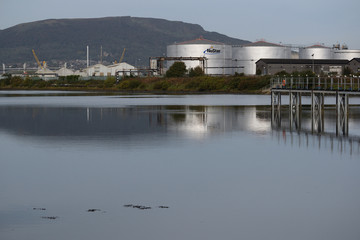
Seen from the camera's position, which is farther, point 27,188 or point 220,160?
point 220,160

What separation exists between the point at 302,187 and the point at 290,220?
5.75 meters

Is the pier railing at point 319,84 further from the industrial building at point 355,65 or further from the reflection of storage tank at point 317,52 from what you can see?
the reflection of storage tank at point 317,52

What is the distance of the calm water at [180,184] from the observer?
19.7 meters

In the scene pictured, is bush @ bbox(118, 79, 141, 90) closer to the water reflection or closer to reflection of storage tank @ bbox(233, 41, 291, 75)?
reflection of storage tank @ bbox(233, 41, 291, 75)

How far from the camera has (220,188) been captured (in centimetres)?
2569

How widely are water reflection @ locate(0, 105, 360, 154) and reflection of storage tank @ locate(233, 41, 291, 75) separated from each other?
4090 inches

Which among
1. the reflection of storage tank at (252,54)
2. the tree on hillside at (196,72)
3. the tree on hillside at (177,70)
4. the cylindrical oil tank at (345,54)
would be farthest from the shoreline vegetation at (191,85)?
the cylindrical oil tank at (345,54)

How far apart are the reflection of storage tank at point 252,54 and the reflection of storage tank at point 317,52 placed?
13320 millimetres

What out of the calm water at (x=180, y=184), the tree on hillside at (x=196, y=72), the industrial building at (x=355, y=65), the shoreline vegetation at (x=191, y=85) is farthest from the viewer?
the industrial building at (x=355, y=65)

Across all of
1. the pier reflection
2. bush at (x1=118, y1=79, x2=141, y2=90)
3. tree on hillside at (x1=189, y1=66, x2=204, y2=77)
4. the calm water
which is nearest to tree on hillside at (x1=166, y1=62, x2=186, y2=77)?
tree on hillside at (x1=189, y1=66, x2=204, y2=77)

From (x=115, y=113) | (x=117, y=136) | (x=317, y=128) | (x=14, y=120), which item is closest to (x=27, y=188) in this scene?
(x=117, y=136)

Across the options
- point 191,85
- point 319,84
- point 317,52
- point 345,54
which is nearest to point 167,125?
point 319,84

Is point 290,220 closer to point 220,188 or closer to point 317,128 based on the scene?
point 220,188

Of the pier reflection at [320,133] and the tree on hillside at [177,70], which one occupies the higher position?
the tree on hillside at [177,70]
